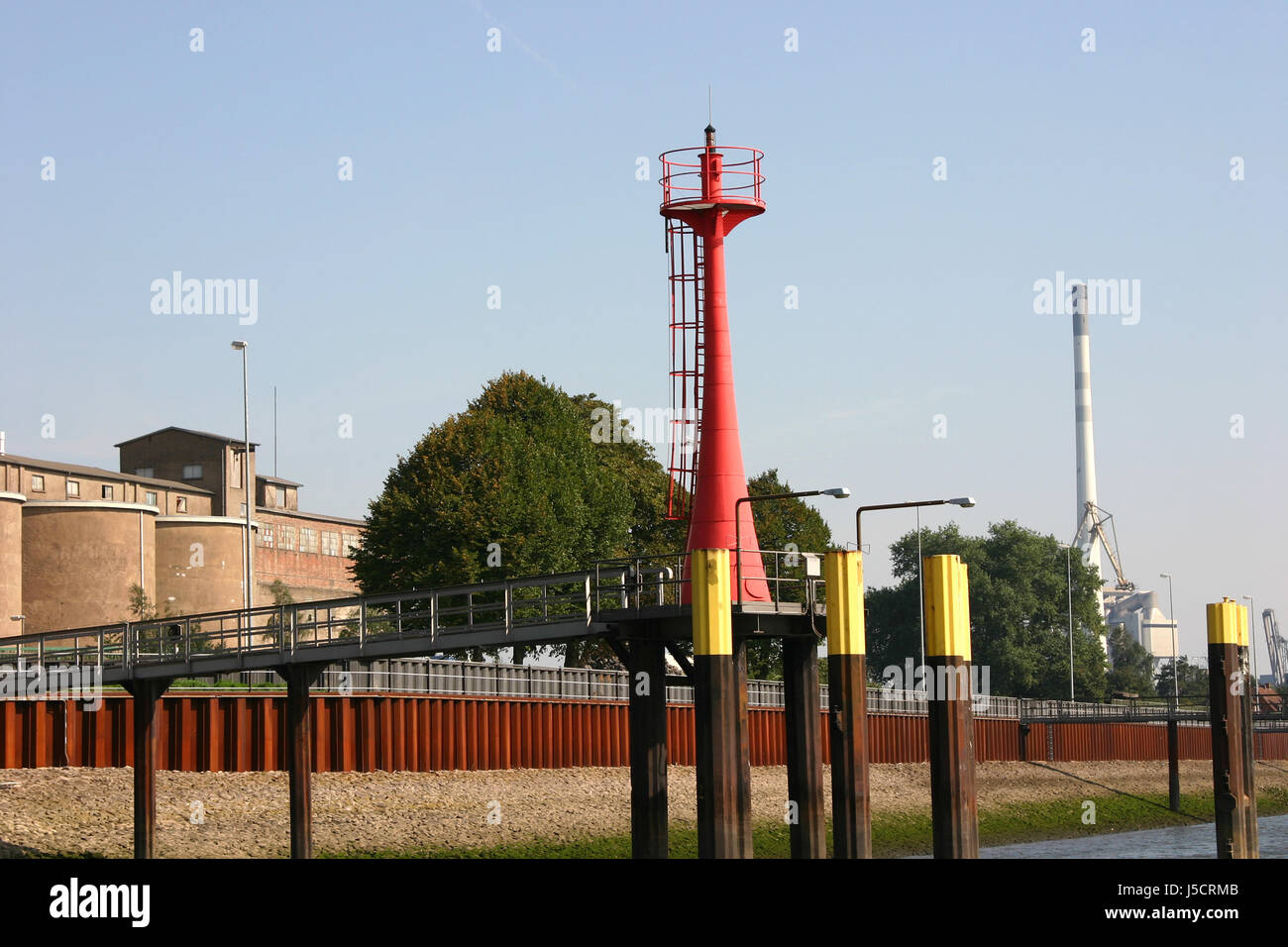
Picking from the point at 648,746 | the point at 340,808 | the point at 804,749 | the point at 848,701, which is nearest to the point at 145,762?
the point at 648,746

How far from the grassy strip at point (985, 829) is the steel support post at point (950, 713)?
64.8ft

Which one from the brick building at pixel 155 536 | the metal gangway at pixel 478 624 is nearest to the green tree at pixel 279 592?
the brick building at pixel 155 536

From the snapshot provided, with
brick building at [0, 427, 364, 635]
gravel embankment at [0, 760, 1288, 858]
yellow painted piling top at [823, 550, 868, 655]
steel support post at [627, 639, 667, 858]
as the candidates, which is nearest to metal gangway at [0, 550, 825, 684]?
yellow painted piling top at [823, 550, 868, 655]

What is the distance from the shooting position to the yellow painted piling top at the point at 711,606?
103ft

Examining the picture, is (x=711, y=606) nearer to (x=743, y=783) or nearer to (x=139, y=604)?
(x=743, y=783)

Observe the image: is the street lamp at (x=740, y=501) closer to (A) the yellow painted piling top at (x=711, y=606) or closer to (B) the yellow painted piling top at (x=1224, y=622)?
(A) the yellow painted piling top at (x=711, y=606)

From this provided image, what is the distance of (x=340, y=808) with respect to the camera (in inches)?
2104

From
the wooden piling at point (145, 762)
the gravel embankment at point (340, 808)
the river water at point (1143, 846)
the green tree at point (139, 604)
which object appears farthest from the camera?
the green tree at point (139, 604)

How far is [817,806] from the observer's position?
35.0 meters

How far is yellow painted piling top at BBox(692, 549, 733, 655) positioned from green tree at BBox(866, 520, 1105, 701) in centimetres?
11607

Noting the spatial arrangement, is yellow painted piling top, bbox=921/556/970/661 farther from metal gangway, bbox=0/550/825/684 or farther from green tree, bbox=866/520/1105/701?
green tree, bbox=866/520/1105/701
